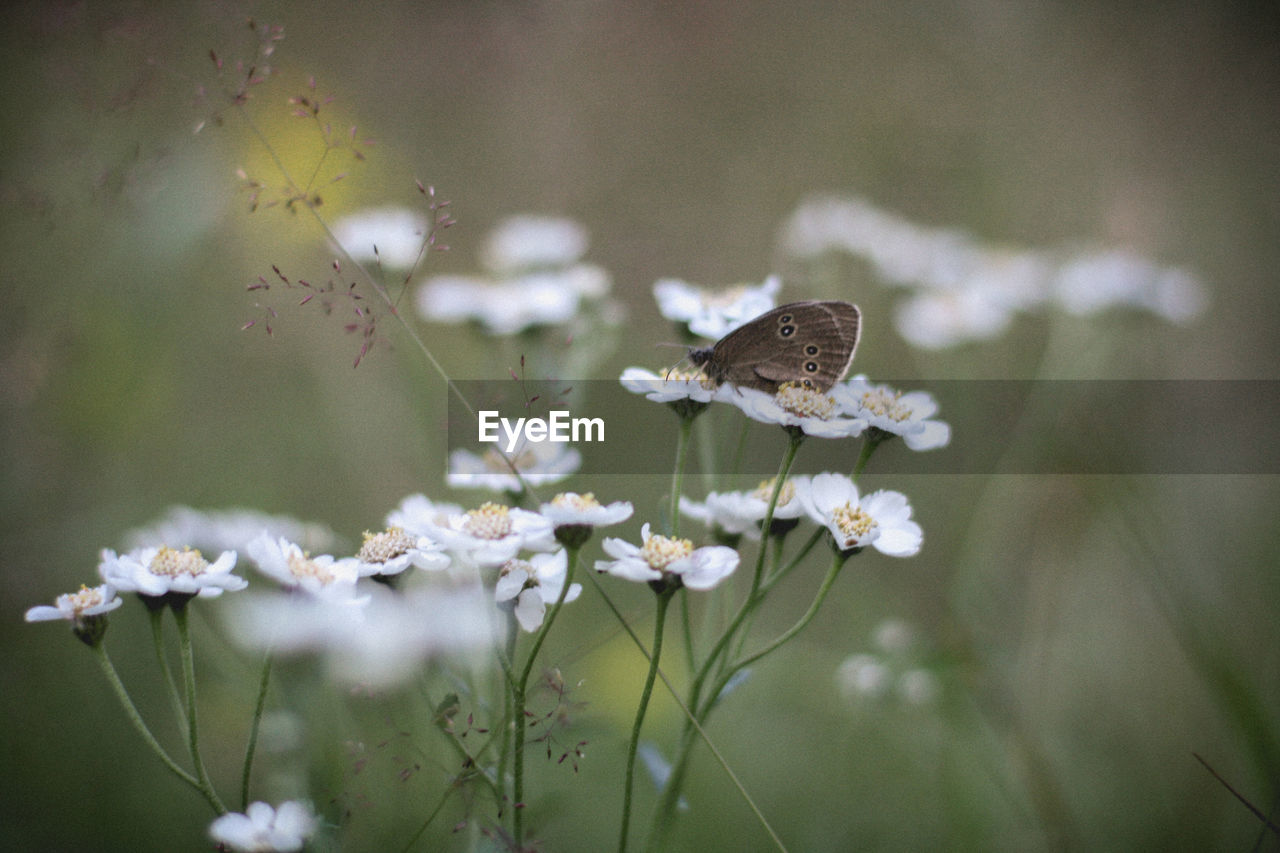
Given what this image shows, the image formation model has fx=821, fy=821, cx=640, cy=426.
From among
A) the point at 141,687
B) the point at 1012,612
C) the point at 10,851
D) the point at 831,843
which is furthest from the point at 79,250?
the point at 1012,612

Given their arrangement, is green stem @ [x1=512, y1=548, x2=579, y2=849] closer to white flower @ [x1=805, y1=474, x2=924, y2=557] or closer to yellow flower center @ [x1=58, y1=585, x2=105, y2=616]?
white flower @ [x1=805, y1=474, x2=924, y2=557]

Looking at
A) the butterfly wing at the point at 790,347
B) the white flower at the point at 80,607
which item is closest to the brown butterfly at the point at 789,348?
the butterfly wing at the point at 790,347

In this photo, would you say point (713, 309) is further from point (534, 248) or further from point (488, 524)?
point (534, 248)

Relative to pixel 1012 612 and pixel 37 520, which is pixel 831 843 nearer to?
pixel 1012 612

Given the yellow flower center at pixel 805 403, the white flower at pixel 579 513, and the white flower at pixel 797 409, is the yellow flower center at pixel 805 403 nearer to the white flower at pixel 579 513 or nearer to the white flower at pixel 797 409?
the white flower at pixel 797 409

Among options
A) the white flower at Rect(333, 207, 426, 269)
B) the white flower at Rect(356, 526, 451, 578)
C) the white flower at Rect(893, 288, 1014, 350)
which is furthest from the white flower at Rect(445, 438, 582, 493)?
the white flower at Rect(893, 288, 1014, 350)

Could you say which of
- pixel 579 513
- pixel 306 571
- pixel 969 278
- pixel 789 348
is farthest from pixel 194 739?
pixel 969 278

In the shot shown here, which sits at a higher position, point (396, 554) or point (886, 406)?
point (886, 406)

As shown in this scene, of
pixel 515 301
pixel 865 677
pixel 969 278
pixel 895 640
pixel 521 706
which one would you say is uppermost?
pixel 969 278

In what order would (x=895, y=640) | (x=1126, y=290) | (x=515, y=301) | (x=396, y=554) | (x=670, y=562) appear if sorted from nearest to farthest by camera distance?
Answer: (x=670, y=562)
(x=396, y=554)
(x=515, y=301)
(x=895, y=640)
(x=1126, y=290)
